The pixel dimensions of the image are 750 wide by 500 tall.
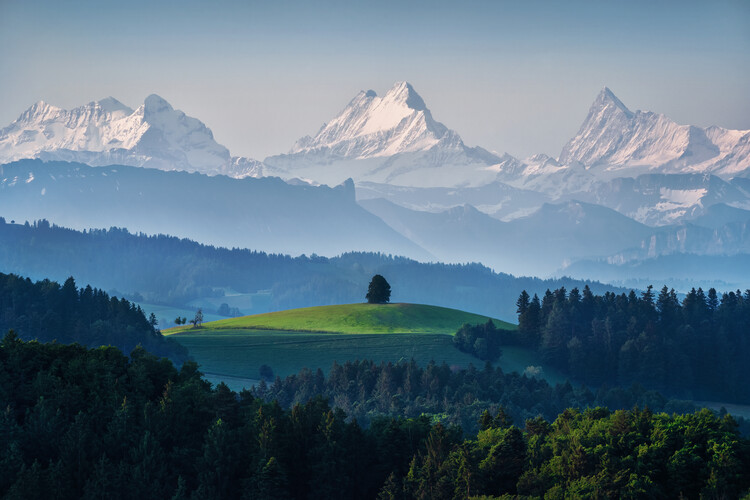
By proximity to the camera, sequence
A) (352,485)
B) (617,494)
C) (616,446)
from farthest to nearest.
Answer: (352,485)
(616,446)
(617,494)

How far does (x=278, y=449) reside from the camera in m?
120

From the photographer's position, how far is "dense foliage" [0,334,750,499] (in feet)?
356

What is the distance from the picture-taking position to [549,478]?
110m

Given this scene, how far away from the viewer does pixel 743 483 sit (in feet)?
352

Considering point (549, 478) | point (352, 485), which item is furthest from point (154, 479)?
point (549, 478)

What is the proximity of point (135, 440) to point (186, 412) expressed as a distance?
9.99 m

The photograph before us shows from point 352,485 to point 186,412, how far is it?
20789 millimetres

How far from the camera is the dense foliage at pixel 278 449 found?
109 meters

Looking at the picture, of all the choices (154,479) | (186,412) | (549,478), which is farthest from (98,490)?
(549,478)

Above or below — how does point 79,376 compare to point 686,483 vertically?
above

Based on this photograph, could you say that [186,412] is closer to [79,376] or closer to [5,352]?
[79,376]

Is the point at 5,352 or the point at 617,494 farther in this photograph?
the point at 5,352

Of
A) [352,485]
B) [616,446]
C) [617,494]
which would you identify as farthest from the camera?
[352,485]

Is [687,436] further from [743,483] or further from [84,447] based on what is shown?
[84,447]
